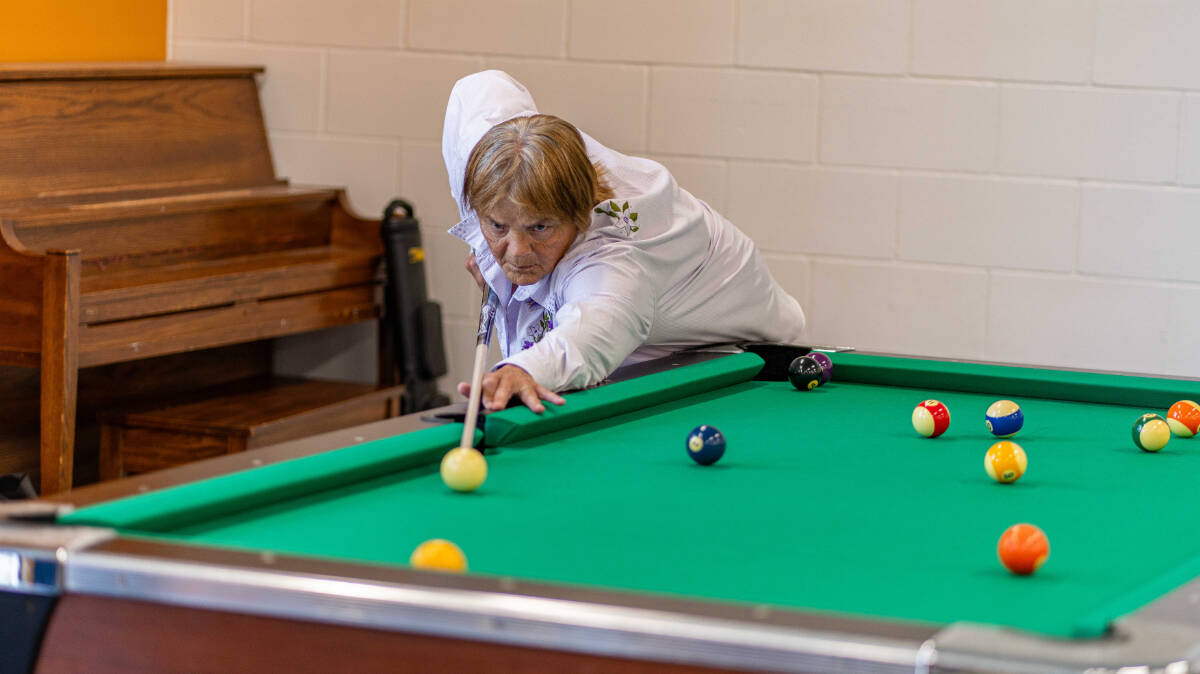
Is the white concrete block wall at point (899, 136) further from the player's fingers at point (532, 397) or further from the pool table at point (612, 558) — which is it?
the player's fingers at point (532, 397)

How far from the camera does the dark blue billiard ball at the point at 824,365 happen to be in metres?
2.70

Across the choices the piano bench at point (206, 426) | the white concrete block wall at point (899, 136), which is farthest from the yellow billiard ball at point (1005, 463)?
the piano bench at point (206, 426)

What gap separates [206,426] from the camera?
3998mm

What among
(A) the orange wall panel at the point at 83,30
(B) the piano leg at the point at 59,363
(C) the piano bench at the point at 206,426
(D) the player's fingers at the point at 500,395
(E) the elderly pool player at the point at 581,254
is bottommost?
(C) the piano bench at the point at 206,426

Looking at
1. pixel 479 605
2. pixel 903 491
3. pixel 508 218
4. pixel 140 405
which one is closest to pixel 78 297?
pixel 140 405

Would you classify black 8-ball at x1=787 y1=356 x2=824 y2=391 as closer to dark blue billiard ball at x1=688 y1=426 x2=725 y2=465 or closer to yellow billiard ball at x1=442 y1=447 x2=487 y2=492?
dark blue billiard ball at x1=688 y1=426 x2=725 y2=465

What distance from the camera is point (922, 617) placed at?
133 centimetres

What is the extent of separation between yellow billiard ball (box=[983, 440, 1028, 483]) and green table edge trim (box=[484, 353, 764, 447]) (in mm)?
612

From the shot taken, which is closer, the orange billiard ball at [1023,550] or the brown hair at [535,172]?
the orange billiard ball at [1023,550]

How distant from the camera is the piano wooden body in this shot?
139 inches

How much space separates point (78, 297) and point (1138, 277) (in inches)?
108

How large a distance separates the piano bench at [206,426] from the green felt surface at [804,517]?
6.29 ft

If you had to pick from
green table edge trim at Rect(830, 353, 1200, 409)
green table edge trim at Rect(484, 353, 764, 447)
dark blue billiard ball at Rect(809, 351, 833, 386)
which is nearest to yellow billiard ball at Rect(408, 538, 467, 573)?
green table edge trim at Rect(484, 353, 764, 447)

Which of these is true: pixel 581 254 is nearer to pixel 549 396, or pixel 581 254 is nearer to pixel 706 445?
pixel 549 396
